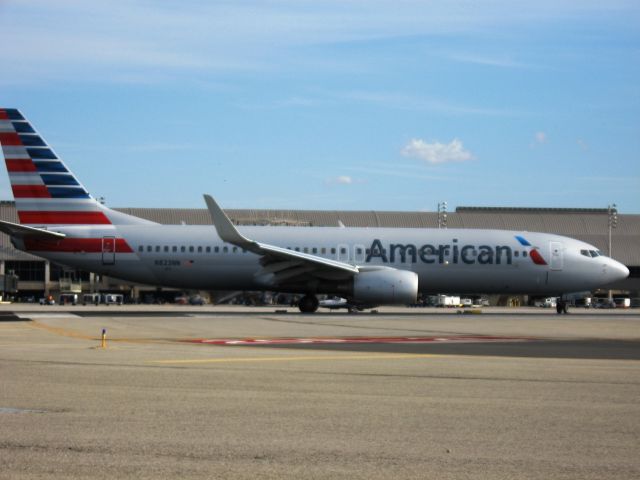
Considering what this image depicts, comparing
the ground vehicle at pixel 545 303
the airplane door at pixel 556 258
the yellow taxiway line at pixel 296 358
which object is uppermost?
the airplane door at pixel 556 258

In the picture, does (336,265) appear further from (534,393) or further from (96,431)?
(96,431)

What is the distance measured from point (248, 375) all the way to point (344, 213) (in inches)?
3289

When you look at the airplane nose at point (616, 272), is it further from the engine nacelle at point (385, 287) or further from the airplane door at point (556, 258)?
the engine nacelle at point (385, 287)

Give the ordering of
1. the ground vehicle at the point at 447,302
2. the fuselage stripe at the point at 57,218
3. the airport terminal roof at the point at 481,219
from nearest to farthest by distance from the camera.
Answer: the fuselage stripe at the point at 57,218, the ground vehicle at the point at 447,302, the airport terminal roof at the point at 481,219

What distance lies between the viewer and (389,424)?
10.5 metres

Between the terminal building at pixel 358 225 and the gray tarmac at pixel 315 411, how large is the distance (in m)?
65.1

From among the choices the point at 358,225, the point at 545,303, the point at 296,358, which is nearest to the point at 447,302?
the point at 545,303

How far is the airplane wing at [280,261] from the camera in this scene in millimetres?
40625

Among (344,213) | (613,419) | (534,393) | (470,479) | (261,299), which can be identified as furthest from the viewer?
(344,213)

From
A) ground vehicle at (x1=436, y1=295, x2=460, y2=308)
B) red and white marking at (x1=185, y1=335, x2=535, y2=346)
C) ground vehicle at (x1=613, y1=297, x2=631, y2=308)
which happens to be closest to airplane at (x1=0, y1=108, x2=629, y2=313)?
red and white marking at (x1=185, y1=335, x2=535, y2=346)

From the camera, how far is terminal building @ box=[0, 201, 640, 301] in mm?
88188

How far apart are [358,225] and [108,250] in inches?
2127

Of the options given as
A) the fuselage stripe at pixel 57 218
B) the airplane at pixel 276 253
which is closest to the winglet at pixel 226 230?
the airplane at pixel 276 253

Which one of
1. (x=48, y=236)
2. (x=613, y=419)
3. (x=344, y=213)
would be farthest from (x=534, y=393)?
(x=344, y=213)
